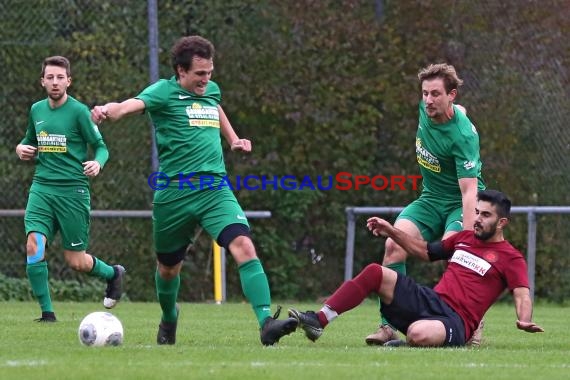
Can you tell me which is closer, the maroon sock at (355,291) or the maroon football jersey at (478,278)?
the maroon sock at (355,291)

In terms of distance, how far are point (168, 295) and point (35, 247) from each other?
279 cm


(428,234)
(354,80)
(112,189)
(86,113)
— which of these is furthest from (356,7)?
(428,234)

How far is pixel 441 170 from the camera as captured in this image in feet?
29.9

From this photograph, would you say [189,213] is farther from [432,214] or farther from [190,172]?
[432,214]

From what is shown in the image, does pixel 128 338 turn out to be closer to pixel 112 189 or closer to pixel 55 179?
pixel 55 179

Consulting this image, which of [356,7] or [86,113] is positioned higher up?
[356,7]

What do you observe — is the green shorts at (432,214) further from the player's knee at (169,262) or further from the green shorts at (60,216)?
the green shorts at (60,216)

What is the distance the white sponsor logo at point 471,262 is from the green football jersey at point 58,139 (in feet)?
12.3

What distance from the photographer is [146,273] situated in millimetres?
15180

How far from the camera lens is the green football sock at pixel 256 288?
7.80m

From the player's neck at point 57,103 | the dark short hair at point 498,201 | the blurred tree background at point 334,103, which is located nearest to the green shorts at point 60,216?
the player's neck at point 57,103

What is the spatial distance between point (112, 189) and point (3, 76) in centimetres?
176

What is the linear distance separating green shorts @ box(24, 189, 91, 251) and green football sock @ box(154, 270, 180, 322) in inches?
109

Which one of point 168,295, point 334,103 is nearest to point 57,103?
point 168,295
